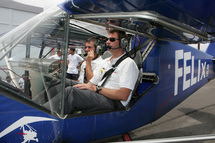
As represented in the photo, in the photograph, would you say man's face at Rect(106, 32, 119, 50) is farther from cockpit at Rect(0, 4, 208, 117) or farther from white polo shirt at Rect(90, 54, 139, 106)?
cockpit at Rect(0, 4, 208, 117)

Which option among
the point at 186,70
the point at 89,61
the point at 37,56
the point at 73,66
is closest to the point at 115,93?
the point at 37,56

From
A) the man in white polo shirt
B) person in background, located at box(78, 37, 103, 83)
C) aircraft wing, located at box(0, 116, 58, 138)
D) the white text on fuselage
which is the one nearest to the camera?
aircraft wing, located at box(0, 116, 58, 138)

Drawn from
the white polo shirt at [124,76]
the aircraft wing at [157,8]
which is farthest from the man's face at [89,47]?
the aircraft wing at [157,8]

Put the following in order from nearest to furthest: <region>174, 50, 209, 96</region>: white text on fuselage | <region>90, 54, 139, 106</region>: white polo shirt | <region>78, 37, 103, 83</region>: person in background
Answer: <region>90, 54, 139, 106</region>: white polo shirt < <region>78, 37, 103, 83</region>: person in background < <region>174, 50, 209, 96</region>: white text on fuselage

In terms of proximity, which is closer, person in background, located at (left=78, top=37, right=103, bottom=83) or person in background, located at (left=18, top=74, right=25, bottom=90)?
person in background, located at (left=18, top=74, right=25, bottom=90)

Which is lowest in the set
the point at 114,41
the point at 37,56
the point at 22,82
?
the point at 22,82

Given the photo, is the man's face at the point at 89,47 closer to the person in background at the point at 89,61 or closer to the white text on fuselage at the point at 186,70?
the person in background at the point at 89,61

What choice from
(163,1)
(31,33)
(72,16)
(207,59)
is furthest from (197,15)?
(207,59)

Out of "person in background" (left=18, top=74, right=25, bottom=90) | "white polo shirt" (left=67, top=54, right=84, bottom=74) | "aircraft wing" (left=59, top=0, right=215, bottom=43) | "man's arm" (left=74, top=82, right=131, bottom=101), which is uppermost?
"aircraft wing" (left=59, top=0, right=215, bottom=43)

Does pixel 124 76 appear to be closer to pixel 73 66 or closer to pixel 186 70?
pixel 186 70

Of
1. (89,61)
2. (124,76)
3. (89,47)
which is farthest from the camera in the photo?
(89,47)

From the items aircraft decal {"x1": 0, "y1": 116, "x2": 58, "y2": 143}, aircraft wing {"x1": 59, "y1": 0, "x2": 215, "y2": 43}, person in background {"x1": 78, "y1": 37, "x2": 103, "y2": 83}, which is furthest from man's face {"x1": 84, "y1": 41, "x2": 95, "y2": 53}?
aircraft decal {"x1": 0, "y1": 116, "x2": 58, "y2": 143}

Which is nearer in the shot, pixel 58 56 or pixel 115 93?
pixel 58 56

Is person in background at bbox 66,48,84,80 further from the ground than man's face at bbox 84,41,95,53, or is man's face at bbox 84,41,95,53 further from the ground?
man's face at bbox 84,41,95,53
